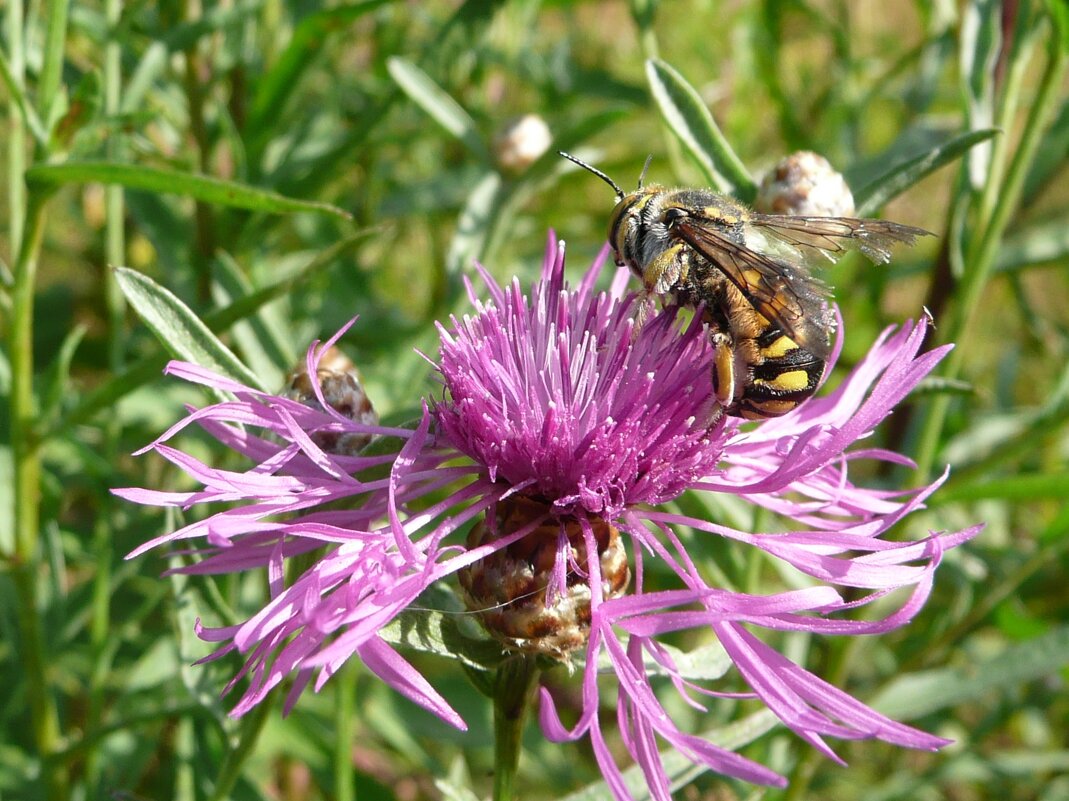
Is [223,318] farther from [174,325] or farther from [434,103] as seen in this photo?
[434,103]

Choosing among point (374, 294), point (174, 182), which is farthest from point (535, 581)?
point (374, 294)

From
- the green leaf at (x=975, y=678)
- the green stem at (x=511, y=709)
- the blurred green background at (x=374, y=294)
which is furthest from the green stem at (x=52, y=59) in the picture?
the green leaf at (x=975, y=678)

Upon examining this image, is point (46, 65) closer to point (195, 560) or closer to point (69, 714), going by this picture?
point (195, 560)

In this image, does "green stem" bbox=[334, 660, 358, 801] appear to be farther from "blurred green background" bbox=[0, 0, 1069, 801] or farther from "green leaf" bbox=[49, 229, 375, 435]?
"green leaf" bbox=[49, 229, 375, 435]

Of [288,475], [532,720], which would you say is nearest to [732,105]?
[532,720]

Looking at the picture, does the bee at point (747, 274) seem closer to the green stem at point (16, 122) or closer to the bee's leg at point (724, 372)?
the bee's leg at point (724, 372)
